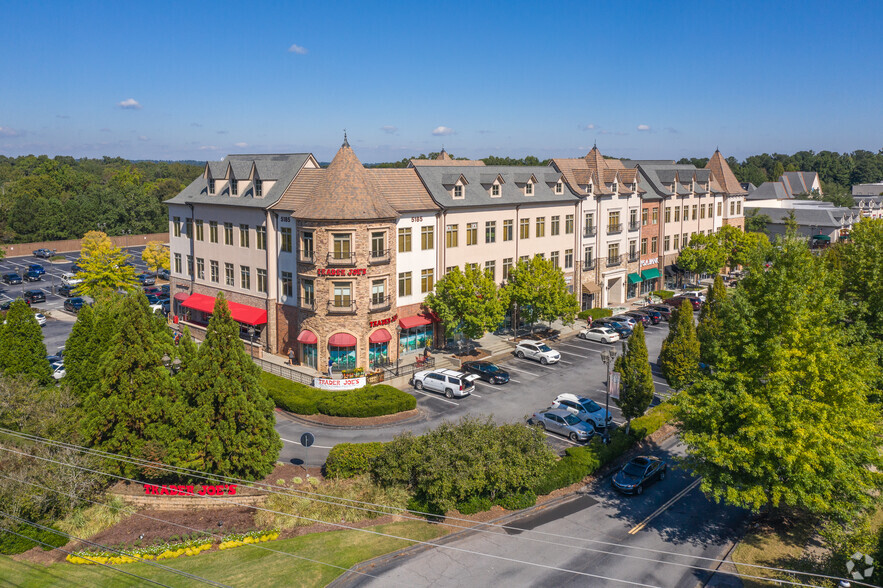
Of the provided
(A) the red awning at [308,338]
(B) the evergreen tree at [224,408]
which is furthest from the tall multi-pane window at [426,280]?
(B) the evergreen tree at [224,408]

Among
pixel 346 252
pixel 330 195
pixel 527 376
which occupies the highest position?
pixel 330 195

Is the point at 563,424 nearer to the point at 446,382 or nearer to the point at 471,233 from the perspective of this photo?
the point at 446,382

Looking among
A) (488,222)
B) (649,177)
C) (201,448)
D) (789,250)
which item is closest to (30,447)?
(201,448)

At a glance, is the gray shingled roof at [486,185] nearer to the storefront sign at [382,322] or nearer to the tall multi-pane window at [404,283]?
the tall multi-pane window at [404,283]

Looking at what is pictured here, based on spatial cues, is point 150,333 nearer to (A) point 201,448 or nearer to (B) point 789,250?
(A) point 201,448

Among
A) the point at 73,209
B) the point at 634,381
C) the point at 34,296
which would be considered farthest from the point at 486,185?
the point at 73,209

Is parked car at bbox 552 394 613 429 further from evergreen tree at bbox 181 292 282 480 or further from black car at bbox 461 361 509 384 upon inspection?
evergreen tree at bbox 181 292 282 480
